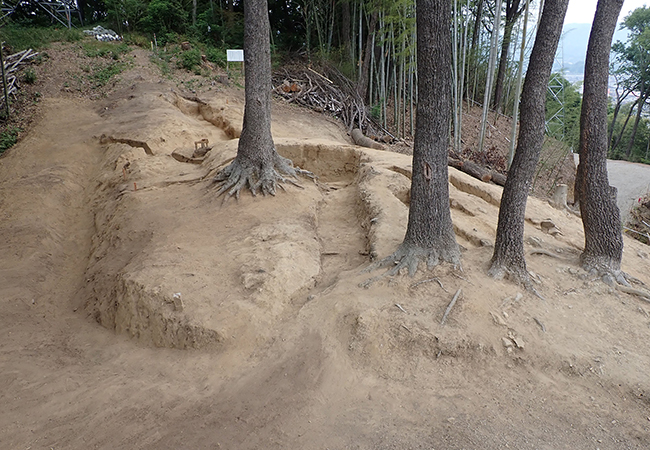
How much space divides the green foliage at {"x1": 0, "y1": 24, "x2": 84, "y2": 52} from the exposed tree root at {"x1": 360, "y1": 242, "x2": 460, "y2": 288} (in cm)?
1386

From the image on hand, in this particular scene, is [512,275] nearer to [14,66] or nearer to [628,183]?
[628,183]

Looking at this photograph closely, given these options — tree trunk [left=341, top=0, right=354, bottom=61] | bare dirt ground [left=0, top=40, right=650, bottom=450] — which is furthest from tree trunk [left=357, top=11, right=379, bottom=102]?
bare dirt ground [left=0, top=40, right=650, bottom=450]

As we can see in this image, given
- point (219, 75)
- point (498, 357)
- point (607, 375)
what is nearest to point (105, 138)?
point (219, 75)

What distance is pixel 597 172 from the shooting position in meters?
4.14

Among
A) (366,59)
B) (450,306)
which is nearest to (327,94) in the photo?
(366,59)

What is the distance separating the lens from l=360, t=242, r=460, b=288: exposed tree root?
13.0 feet

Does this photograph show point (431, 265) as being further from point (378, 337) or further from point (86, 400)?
point (86, 400)

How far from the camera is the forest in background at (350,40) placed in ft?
43.3

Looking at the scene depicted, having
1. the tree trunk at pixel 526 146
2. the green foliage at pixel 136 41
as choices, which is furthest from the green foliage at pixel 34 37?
the tree trunk at pixel 526 146

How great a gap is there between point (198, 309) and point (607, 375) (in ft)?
11.2

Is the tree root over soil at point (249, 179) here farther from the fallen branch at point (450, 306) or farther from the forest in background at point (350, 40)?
the forest in background at point (350, 40)

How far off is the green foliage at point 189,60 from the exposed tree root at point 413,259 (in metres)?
11.5

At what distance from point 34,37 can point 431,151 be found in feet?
49.0

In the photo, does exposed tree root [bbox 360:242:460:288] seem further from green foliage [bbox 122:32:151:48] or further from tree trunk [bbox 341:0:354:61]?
green foliage [bbox 122:32:151:48]
